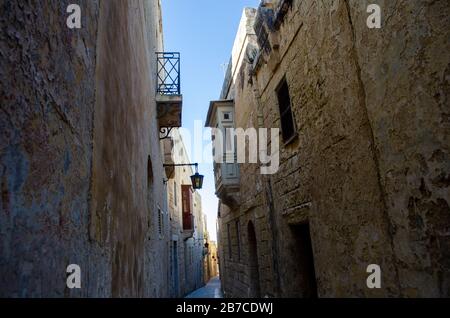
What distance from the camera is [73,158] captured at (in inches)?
64.8

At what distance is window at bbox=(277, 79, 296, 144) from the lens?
541cm

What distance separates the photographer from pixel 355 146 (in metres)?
3.35

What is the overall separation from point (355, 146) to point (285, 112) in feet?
7.82

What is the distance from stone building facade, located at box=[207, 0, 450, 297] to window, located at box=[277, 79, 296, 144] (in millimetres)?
21

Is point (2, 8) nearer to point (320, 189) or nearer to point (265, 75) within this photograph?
point (320, 189)

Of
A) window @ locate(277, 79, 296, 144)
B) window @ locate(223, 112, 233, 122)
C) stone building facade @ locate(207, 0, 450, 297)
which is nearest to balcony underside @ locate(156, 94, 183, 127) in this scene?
window @ locate(223, 112, 233, 122)

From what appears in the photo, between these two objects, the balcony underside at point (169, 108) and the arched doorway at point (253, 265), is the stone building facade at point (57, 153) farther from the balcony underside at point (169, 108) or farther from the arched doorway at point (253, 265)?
the arched doorway at point (253, 265)

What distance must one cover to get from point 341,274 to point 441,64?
258 cm

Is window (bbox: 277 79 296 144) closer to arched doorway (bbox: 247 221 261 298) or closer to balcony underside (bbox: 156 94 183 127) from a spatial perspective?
balcony underside (bbox: 156 94 183 127)

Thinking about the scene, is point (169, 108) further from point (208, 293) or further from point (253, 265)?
point (208, 293)

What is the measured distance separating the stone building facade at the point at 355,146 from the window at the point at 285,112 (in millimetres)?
21

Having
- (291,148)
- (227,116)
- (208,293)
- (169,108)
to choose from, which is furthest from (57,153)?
(208,293)

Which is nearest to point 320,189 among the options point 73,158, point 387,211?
point 387,211
